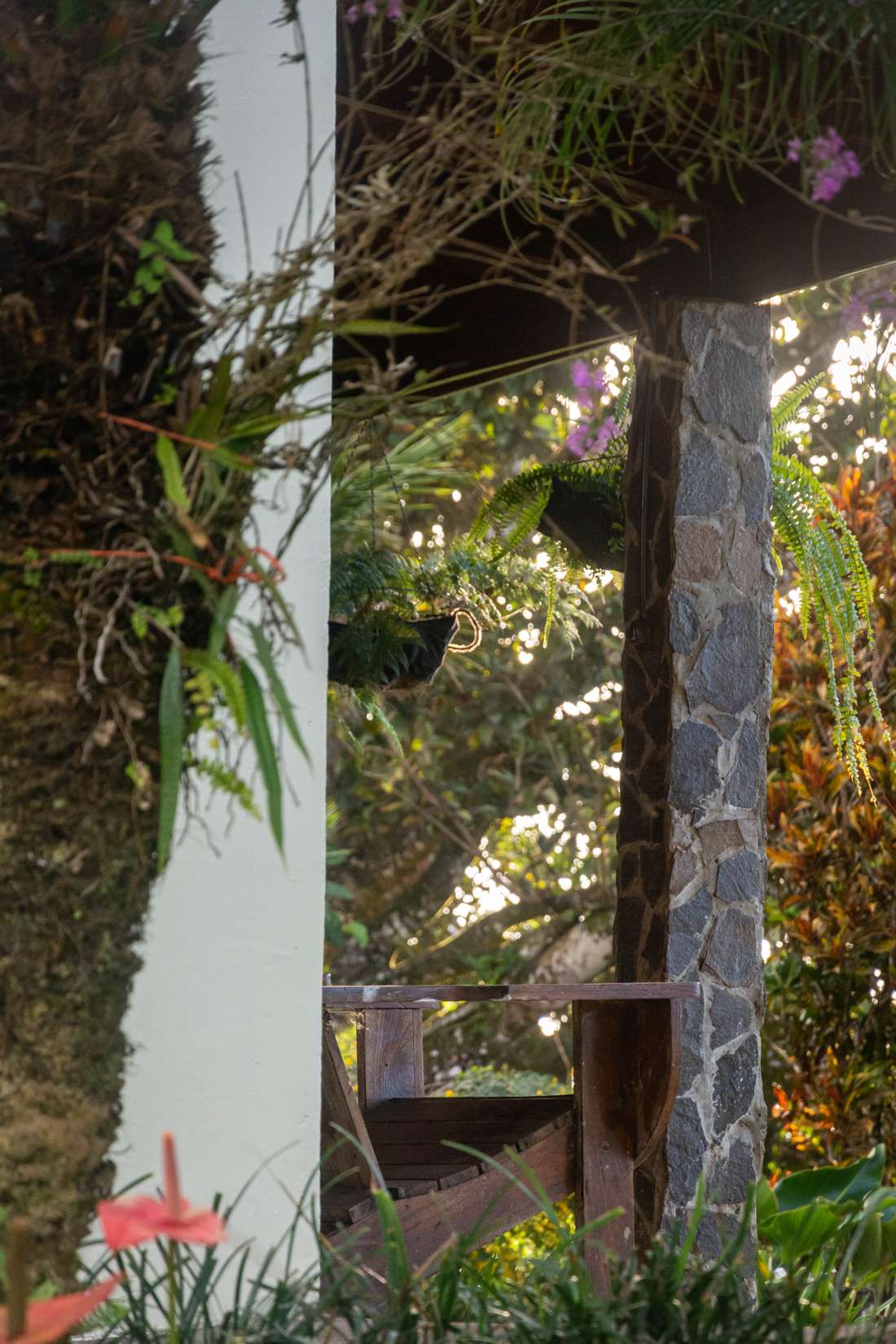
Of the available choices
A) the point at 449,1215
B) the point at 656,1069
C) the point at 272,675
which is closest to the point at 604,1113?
the point at 656,1069

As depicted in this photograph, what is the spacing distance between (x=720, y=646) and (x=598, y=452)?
0.76 m

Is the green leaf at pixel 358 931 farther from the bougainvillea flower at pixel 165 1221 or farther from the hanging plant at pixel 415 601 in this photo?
the bougainvillea flower at pixel 165 1221

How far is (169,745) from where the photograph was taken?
0.99 m

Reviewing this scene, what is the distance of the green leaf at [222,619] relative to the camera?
3.34 feet

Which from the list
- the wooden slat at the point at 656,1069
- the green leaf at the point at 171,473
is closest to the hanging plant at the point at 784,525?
the wooden slat at the point at 656,1069

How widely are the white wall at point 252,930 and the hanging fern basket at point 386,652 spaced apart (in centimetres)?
149

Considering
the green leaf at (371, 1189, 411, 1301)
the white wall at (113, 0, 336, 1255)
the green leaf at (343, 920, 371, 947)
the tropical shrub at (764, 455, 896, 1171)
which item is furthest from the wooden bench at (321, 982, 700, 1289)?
the green leaf at (343, 920, 371, 947)

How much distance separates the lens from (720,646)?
10.2ft

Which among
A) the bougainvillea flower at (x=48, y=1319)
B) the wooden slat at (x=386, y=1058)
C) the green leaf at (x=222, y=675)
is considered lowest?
the wooden slat at (x=386, y=1058)

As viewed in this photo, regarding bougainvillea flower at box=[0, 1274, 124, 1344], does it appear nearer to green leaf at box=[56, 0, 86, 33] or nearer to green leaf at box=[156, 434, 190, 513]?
green leaf at box=[156, 434, 190, 513]

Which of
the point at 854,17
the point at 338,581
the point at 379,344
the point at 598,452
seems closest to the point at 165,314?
the point at 854,17

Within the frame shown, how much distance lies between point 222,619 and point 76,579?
14 centimetres

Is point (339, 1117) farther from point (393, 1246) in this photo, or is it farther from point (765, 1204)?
point (765, 1204)

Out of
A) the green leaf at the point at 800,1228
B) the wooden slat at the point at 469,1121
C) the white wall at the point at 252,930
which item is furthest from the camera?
the green leaf at the point at 800,1228
